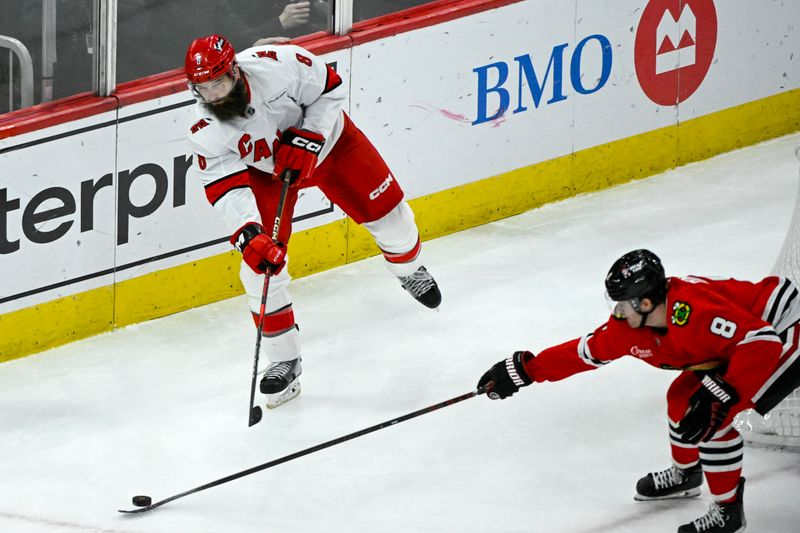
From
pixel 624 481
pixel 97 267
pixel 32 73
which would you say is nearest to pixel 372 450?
pixel 624 481

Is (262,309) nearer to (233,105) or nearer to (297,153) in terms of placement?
(297,153)

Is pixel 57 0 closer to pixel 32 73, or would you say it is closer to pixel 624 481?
pixel 32 73

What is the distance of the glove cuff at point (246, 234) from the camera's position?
489 cm

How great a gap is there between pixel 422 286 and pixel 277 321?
2.33 ft

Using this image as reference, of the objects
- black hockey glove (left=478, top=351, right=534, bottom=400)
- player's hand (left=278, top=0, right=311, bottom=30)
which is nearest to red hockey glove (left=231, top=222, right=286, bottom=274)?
black hockey glove (left=478, top=351, right=534, bottom=400)

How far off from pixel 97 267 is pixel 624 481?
7.07 feet

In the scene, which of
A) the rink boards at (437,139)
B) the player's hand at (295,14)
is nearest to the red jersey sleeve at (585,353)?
the rink boards at (437,139)

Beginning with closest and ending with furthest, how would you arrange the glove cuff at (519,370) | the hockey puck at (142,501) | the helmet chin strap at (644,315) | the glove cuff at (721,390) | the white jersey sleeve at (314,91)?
the glove cuff at (721,390)
the helmet chin strap at (644,315)
the glove cuff at (519,370)
the hockey puck at (142,501)
the white jersey sleeve at (314,91)

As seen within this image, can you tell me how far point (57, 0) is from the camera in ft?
18.6

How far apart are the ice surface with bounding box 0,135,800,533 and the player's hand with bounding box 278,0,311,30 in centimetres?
102

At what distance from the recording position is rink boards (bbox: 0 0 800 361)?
570 centimetres

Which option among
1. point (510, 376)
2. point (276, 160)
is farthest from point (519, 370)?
point (276, 160)

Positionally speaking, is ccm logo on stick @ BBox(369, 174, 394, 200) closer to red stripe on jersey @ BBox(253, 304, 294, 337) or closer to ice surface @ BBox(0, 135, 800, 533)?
red stripe on jersey @ BBox(253, 304, 294, 337)

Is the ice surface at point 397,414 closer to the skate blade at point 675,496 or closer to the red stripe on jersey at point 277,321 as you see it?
the skate blade at point 675,496
